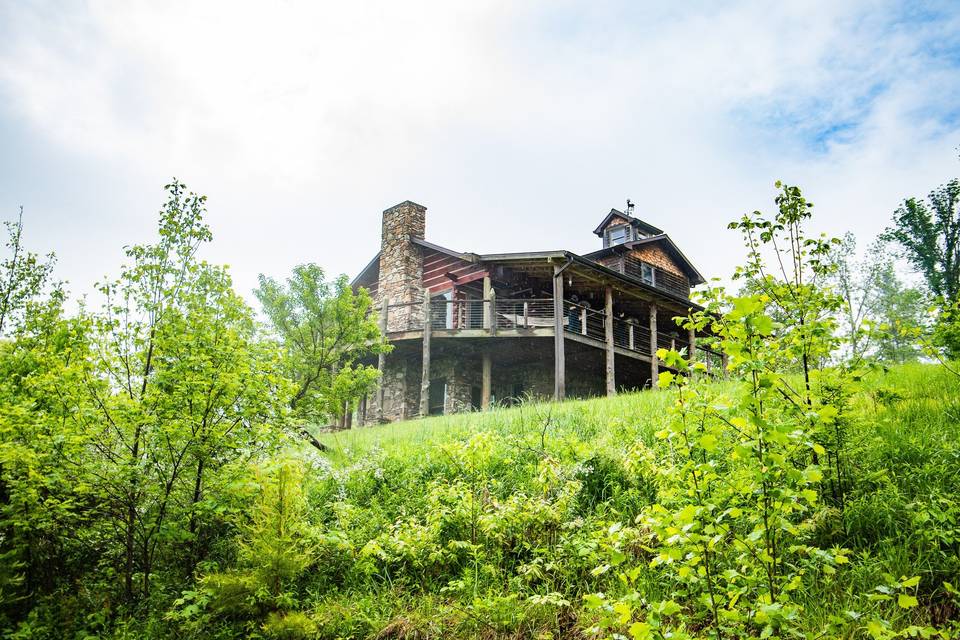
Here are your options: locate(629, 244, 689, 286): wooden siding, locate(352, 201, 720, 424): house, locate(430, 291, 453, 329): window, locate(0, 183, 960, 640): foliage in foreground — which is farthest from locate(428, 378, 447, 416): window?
locate(0, 183, 960, 640): foliage in foreground

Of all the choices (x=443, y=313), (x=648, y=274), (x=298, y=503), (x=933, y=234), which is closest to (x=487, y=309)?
(x=443, y=313)

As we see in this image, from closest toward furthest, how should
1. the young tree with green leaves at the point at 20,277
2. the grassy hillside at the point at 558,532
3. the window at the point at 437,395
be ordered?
the grassy hillside at the point at 558,532 < the young tree with green leaves at the point at 20,277 < the window at the point at 437,395

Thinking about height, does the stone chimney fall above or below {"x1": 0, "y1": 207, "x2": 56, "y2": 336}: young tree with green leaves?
above

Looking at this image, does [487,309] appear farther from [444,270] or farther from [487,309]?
[444,270]

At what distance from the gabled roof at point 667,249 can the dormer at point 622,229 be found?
56 cm

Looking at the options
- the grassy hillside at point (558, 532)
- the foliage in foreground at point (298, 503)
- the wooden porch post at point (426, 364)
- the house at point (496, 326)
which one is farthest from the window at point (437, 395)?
the foliage in foreground at point (298, 503)

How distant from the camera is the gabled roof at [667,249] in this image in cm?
2489

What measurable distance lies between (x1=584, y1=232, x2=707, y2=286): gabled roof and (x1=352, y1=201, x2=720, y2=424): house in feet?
10.4

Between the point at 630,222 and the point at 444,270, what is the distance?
1002cm

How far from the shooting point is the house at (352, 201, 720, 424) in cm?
1784

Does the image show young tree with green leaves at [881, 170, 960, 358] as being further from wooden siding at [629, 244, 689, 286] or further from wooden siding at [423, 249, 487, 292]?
wooden siding at [423, 249, 487, 292]

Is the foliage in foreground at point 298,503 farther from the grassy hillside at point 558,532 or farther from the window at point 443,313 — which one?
the window at point 443,313

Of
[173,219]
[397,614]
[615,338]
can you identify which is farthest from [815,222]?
[615,338]

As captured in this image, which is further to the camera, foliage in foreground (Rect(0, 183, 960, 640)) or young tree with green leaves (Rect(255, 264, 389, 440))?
young tree with green leaves (Rect(255, 264, 389, 440))
